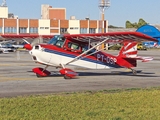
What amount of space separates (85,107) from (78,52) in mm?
11582

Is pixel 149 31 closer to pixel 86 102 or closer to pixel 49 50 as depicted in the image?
pixel 49 50

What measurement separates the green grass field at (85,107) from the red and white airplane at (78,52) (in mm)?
7973

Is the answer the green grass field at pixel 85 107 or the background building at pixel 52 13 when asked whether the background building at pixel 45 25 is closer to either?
the background building at pixel 52 13

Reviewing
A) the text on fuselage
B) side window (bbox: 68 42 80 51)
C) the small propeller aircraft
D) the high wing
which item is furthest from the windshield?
the small propeller aircraft

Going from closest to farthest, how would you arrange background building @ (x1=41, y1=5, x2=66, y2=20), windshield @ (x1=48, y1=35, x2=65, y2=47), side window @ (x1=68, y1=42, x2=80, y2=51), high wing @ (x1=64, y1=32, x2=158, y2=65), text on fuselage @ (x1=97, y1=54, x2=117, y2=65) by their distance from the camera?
high wing @ (x1=64, y1=32, x2=158, y2=65) → windshield @ (x1=48, y1=35, x2=65, y2=47) → side window @ (x1=68, y1=42, x2=80, y2=51) → text on fuselage @ (x1=97, y1=54, x2=117, y2=65) → background building @ (x1=41, y1=5, x2=66, y2=20)

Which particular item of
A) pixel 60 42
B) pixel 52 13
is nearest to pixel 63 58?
pixel 60 42

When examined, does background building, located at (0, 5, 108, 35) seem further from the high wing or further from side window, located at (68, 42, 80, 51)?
the high wing

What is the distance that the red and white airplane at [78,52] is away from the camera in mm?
21344

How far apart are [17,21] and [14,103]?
9149 cm

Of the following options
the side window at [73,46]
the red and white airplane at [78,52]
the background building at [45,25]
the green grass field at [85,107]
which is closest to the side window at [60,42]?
the red and white airplane at [78,52]

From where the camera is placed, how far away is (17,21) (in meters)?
102

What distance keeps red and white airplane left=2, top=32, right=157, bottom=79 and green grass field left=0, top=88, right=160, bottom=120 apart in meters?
7.97

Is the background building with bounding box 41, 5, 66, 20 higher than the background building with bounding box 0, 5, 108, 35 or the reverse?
higher

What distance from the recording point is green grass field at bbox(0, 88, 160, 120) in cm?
987
